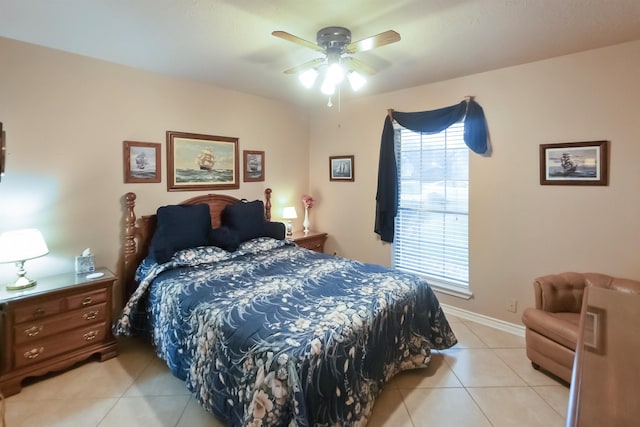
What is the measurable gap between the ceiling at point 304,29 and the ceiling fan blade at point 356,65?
175 millimetres

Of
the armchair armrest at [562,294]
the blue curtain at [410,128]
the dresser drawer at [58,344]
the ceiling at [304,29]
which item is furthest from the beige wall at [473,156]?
the dresser drawer at [58,344]

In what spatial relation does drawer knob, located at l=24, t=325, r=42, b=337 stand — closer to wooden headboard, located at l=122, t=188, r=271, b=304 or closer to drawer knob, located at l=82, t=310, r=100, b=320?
drawer knob, located at l=82, t=310, r=100, b=320

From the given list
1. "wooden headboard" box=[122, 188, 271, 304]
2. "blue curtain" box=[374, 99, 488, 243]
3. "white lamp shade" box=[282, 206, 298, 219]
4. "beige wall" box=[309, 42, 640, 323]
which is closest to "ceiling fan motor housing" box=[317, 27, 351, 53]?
"blue curtain" box=[374, 99, 488, 243]

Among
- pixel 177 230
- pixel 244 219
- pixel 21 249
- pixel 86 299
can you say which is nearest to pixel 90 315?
pixel 86 299

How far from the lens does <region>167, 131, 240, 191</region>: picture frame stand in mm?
3434

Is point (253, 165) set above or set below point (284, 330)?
above

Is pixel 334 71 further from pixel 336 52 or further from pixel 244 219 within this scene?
pixel 244 219

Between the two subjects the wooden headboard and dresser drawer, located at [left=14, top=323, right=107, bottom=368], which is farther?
the wooden headboard

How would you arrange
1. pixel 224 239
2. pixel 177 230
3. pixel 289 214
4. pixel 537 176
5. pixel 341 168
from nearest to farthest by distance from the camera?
pixel 537 176 → pixel 177 230 → pixel 224 239 → pixel 289 214 → pixel 341 168

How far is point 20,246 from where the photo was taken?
7.45 feet

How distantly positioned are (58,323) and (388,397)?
2498 mm

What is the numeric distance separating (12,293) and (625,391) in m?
3.28

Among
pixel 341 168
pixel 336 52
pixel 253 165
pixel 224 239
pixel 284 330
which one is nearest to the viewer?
pixel 284 330

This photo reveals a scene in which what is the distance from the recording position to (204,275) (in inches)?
104
